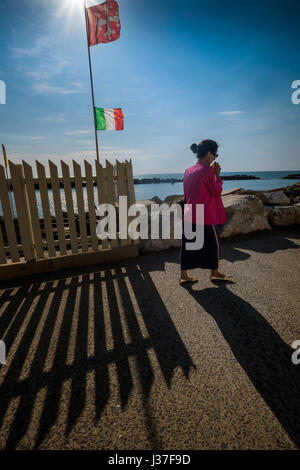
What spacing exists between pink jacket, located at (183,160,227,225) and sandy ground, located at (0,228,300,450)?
1045 mm

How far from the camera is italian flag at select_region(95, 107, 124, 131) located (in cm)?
934

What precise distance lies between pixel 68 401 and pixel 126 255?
2.99 meters

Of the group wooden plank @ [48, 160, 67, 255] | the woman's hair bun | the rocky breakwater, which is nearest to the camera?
the woman's hair bun

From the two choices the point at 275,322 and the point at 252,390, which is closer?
the point at 252,390

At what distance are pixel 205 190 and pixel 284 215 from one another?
4.30 meters

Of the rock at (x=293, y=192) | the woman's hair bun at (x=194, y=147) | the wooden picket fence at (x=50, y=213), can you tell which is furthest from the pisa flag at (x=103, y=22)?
the rock at (x=293, y=192)

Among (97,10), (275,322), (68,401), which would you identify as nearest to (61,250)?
(68,401)

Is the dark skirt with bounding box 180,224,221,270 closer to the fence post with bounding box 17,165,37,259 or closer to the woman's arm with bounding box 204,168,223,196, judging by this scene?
the woman's arm with bounding box 204,168,223,196

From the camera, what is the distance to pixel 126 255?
4488mm

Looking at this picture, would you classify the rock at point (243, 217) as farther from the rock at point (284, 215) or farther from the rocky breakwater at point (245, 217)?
the rock at point (284, 215)

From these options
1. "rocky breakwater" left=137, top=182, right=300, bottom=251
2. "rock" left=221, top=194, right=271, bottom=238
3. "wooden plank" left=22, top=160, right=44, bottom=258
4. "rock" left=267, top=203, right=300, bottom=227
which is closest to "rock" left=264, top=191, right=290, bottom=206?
"rocky breakwater" left=137, top=182, right=300, bottom=251

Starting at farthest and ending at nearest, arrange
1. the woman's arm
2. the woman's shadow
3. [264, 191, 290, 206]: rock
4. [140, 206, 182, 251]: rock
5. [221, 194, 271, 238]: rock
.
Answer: [264, 191, 290, 206]: rock < [221, 194, 271, 238]: rock < [140, 206, 182, 251]: rock < the woman's arm < the woman's shadow

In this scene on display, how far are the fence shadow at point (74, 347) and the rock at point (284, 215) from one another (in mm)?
4530
